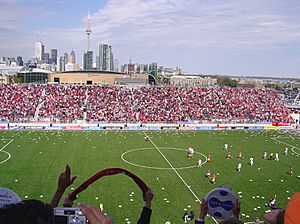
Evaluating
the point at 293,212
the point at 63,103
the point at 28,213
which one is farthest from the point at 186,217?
the point at 63,103

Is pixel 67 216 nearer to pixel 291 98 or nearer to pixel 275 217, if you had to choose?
pixel 275 217

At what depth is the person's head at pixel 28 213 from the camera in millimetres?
2709

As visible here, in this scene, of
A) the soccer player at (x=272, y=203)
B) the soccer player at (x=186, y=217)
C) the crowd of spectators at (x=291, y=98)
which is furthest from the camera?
the crowd of spectators at (x=291, y=98)

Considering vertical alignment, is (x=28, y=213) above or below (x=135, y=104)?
above

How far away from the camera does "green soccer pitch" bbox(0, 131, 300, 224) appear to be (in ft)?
73.0

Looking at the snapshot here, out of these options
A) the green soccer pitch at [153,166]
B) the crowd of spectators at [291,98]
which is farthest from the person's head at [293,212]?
the crowd of spectators at [291,98]

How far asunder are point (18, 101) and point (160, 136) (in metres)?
27.3

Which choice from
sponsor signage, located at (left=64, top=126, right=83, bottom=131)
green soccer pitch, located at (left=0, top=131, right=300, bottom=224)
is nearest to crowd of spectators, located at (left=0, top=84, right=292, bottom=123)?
sponsor signage, located at (left=64, top=126, right=83, bottom=131)

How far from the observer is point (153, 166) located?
1227 inches

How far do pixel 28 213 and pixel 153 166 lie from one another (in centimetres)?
2870

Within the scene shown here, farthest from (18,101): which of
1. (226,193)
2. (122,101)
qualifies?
(226,193)

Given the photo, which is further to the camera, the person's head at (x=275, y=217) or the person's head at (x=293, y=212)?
the person's head at (x=275, y=217)

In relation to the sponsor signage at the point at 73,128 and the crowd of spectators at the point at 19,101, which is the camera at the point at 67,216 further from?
the crowd of spectators at the point at 19,101

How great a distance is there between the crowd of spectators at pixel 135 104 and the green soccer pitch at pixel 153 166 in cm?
941
